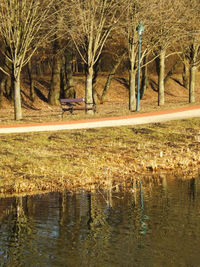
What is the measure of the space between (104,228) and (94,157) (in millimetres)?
6165

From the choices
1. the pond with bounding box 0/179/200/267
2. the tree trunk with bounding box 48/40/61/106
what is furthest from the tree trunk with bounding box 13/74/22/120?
the pond with bounding box 0/179/200/267

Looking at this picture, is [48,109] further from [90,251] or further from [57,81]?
[90,251]

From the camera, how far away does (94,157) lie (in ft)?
54.5

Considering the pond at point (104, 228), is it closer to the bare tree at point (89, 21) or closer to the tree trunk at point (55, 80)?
the bare tree at point (89, 21)

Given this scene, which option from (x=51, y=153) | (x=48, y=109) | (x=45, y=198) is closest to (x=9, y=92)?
(x=48, y=109)

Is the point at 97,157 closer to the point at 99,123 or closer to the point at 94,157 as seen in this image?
the point at 94,157

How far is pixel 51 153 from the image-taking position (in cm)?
1689

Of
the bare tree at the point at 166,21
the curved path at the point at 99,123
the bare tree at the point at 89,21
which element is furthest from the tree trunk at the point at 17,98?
the bare tree at the point at 166,21

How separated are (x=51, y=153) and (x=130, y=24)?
14.6 metres

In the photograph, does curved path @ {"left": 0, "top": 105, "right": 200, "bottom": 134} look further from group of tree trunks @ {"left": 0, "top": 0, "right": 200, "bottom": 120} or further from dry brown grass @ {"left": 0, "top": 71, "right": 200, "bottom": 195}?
group of tree trunks @ {"left": 0, "top": 0, "right": 200, "bottom": 120}

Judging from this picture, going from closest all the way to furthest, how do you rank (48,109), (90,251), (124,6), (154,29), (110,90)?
(90,251) → (124,6) → (154,29) → (48,109) → (110,90)

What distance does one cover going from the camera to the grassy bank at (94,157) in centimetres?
1423

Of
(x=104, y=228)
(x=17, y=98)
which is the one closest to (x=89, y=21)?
(x=17, y=98)

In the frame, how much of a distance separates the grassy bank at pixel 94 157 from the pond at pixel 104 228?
989 mm
